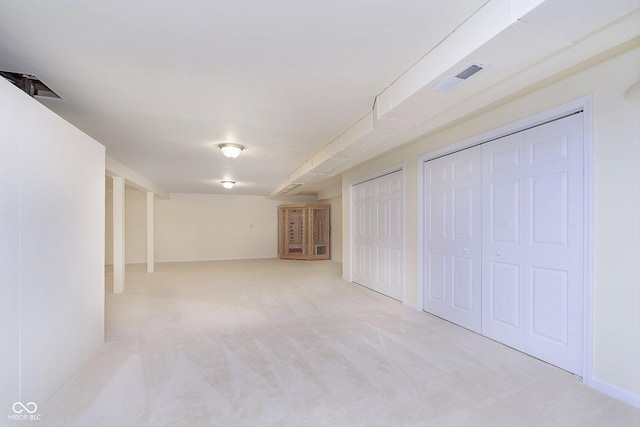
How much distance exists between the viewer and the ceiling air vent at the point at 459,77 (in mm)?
1958

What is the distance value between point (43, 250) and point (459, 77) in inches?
120

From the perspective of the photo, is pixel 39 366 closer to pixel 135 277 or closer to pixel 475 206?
pixel 475 206

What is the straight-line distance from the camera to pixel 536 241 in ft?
9.00

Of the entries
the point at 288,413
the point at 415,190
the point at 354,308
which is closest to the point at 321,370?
the point at 288,413

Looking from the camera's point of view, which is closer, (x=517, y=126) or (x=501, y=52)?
(x=501, y=52)

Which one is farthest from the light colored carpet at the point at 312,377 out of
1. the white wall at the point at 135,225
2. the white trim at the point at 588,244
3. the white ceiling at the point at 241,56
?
the white wall at the point at 135,225

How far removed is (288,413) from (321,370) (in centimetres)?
60

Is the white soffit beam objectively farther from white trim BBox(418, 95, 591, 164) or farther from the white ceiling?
white trim BBox(418, 95, 591, 164)

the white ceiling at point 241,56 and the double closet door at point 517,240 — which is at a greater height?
the white ceiling at point 241,56

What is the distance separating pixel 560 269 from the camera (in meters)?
2.54

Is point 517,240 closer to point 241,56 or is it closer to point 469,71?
point 469,71

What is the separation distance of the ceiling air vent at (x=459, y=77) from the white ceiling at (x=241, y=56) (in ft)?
0.31

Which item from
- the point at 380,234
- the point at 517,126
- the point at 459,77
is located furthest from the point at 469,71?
the point at 380,234

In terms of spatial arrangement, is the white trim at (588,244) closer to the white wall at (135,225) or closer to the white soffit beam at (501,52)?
the white soffit beam at (501,52)
